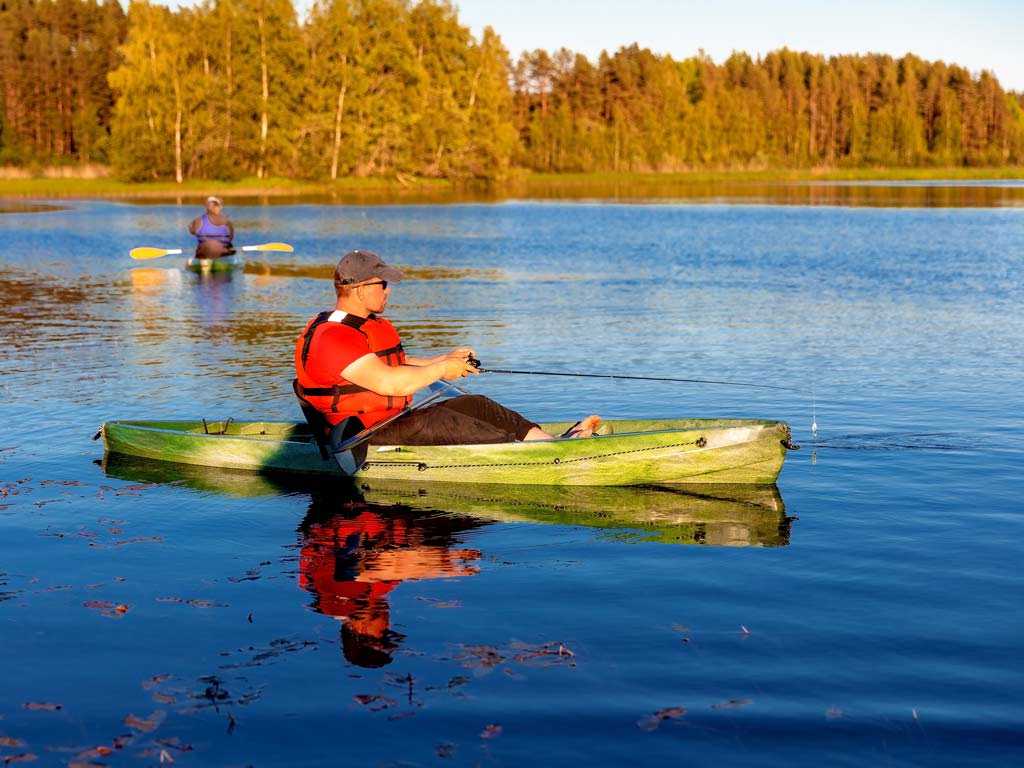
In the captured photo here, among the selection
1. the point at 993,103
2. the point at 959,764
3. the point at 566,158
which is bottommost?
the point at 959,764

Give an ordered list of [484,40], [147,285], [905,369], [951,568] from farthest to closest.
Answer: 1. [484,40]
2. [147,285]
3. [905,369]
4. [951,568]

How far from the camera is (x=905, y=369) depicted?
15086 mm

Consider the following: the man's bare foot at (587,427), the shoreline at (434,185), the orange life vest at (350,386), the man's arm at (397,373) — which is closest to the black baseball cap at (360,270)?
the orange life vest at (350,386)

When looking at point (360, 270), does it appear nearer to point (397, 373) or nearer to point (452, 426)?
point (397, 373)

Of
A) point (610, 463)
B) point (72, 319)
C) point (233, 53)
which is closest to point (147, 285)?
point (72, 319)

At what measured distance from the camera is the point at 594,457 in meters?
9.30

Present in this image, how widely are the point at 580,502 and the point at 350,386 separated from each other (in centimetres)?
200

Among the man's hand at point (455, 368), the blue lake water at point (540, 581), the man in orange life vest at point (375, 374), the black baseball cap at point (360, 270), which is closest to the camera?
the blue lake water at point (540, 581)

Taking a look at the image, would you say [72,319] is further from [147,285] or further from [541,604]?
[541,604]

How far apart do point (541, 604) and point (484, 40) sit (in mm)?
90221

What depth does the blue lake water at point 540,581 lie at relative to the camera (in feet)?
17.3

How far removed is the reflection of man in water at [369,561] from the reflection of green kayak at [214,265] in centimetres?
2012

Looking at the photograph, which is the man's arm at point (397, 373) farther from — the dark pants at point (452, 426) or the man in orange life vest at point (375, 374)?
the dark pants at point (452, 426)

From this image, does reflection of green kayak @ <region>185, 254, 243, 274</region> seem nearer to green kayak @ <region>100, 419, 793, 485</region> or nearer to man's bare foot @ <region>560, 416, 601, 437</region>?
green kayak @ <region>100, 419, 793, 485</region>
